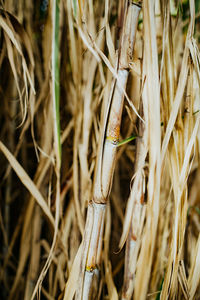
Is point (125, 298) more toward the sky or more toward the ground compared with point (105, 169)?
more toward the ground

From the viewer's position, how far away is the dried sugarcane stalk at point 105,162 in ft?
1.03

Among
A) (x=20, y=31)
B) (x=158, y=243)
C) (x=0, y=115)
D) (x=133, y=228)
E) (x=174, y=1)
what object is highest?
(x=174, y=1)


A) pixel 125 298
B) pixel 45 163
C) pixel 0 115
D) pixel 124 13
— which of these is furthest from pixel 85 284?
pixel 0 115

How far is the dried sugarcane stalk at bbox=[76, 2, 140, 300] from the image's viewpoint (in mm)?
315

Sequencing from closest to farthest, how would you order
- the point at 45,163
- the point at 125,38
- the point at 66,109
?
the point at 125,38 < the point at 45,163 < the point at 66,109

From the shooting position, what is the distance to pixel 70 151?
0.58 meters

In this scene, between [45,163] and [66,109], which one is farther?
[66,109]

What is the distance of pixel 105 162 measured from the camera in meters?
0.33

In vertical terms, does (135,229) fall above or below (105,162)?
below

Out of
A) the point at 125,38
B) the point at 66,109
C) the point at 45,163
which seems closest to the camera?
the point at 125,38

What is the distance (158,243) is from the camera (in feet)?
1.89

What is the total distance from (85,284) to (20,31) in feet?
1.30

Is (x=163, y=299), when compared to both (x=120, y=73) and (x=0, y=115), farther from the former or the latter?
(x=0, y=115)

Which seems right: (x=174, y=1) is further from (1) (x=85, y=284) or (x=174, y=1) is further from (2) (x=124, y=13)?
(1) (x=85, y=284)
